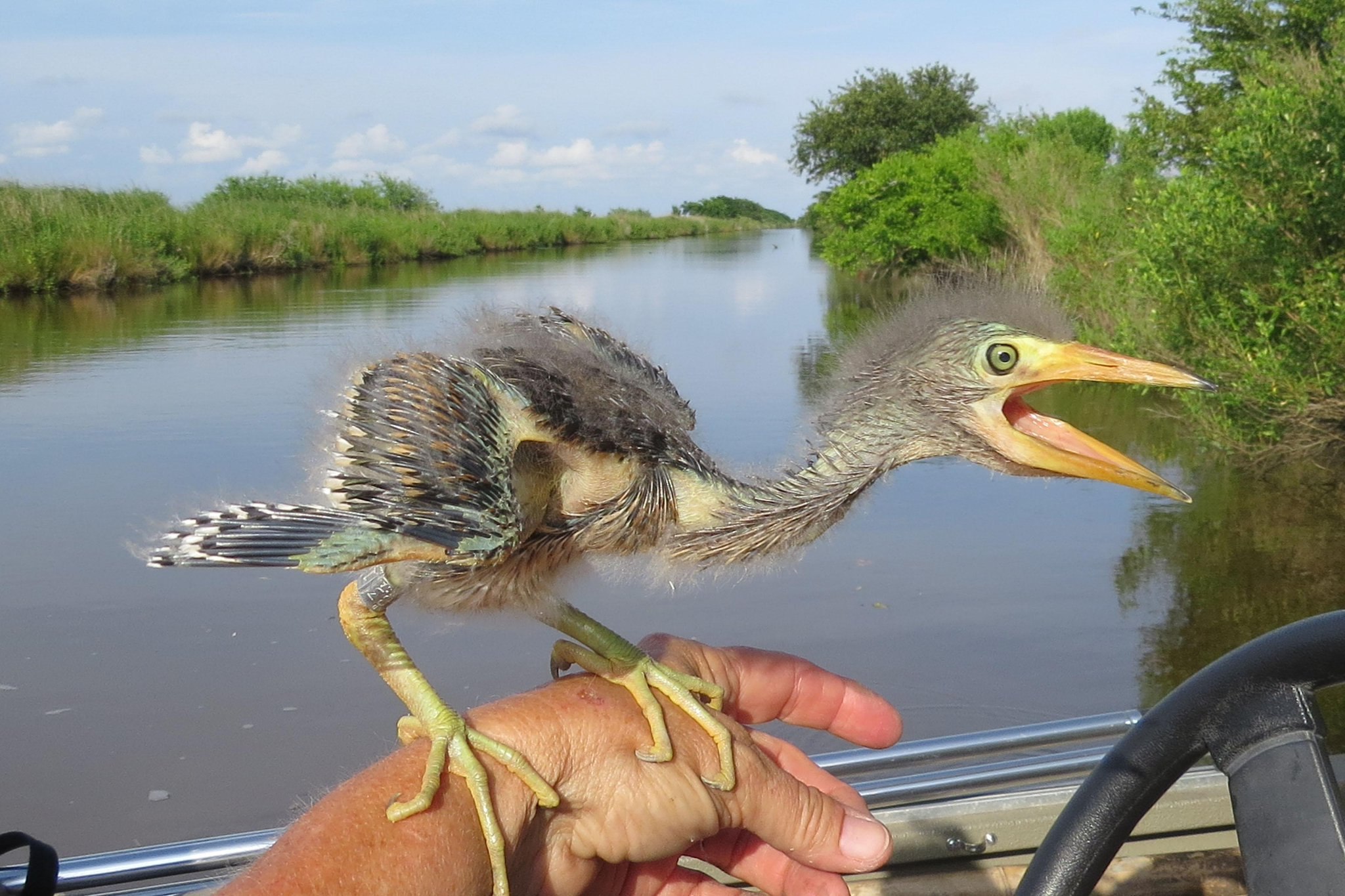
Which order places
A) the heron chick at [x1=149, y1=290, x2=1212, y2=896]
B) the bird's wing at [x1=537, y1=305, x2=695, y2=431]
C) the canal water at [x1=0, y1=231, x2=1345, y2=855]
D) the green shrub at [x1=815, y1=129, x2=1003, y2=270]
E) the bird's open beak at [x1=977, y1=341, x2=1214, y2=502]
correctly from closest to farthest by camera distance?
the heron chick at [x1=149, y1=290, x2=1212, y2=896]
the bird's open beak at [x1=977, y1=341, x2=1214, y2=502]
the bird's wing at [x1=537, y1=305, x2=695, y2=431]
the canal water at [x1=0, y1=231, x2=1345, y2=855]
the green shrub at [x1=815, y1=129, x2=1003, y2=270]

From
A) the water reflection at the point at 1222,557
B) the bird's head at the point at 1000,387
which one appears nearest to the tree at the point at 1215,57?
the water reflection at the point at 1222,557

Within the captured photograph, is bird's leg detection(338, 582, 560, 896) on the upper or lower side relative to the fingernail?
upper

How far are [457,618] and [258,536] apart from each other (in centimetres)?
48

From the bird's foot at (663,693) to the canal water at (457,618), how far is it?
220 mm

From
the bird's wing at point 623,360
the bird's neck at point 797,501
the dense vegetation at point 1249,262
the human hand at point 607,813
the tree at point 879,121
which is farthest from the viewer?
the tree at point 879,121

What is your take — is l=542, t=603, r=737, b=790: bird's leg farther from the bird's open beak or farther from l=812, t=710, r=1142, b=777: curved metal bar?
the bird's open beak

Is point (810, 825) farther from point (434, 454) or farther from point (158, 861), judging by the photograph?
point (158, 861)

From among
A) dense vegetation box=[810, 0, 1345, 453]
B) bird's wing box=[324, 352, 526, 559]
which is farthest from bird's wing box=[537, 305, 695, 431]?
dense vegetation box=[810, 0, 1345, 453]

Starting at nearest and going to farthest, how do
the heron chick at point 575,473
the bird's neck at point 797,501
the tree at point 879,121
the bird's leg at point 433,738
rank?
the bird's leg at point 433,738, the heron chick at point 575,473, the bird's neck at point 797,501, the tree at point 879,121

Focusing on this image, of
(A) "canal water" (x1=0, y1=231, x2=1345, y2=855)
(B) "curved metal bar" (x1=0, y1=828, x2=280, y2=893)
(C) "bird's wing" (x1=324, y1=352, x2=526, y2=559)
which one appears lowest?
(A) "canal water" (x1=0, y1=231, x2=1345, y2=855)

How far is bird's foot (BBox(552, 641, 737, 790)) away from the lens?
6.84ft

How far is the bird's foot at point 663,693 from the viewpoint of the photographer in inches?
82.1

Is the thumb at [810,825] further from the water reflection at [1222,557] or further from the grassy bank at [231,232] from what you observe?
the grassy bank at [231,232]

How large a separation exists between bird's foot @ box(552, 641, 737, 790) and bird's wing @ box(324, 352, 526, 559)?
368 mm
